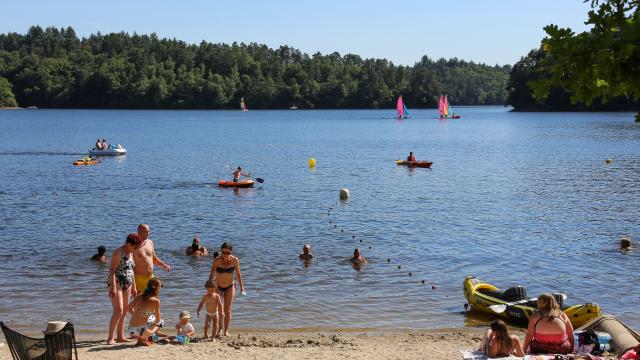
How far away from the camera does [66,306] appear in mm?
18672

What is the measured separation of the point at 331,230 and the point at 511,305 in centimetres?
1326

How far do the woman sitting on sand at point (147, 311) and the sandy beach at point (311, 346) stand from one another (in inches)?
11.1

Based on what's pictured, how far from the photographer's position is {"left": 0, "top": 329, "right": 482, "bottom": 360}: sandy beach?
13.7m

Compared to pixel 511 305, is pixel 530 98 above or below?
above

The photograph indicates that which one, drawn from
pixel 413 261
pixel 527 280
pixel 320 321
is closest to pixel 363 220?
pixel 413 261

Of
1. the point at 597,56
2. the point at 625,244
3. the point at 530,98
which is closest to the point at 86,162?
the point at 625,244

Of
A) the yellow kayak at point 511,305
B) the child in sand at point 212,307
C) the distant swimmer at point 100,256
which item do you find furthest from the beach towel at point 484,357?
the distant swimmer at point 100,256

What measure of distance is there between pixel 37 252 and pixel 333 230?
10564 millimetres

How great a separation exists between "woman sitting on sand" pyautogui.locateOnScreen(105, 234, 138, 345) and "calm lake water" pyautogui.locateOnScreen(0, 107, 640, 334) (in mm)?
3748

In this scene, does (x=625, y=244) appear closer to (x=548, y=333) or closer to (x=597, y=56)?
(x=548, y=333)

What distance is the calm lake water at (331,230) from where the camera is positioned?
63.3 ft

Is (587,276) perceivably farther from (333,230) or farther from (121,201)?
(121,201)

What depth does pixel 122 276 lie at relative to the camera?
1353 cm

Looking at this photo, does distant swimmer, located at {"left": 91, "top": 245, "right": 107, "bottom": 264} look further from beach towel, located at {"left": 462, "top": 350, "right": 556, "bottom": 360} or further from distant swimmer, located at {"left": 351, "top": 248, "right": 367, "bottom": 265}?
beach towel, located at {"left": 462, "top": 350, "right": 556, "bottom": 360}
